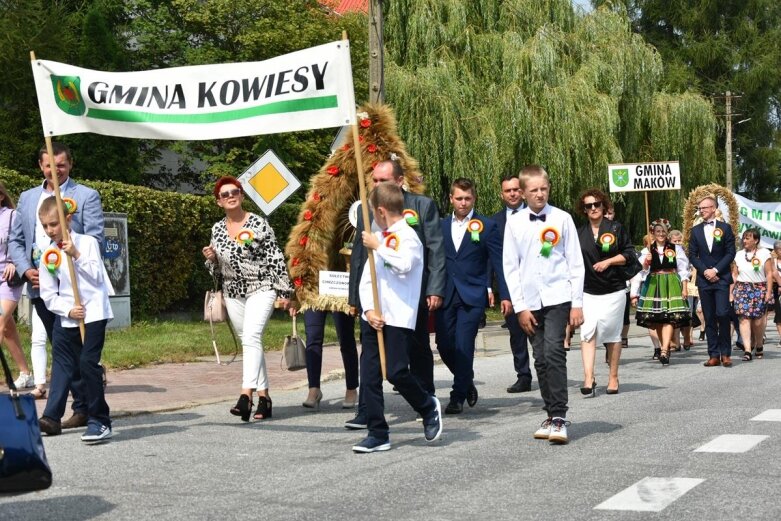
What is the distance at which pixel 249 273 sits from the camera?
9547mm

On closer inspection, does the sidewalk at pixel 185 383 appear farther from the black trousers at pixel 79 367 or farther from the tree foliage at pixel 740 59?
the tree foliage at pixel 740 59

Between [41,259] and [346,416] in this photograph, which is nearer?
[41,259]

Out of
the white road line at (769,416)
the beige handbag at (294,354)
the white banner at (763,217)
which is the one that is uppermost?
the white banner at (763,217)

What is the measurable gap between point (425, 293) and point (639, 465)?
1.78 metres

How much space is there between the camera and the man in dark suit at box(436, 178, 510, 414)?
10242 mm

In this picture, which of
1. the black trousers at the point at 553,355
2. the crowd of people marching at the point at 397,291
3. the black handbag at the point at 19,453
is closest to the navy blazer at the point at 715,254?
the crowd of people marching at the point at 397,291

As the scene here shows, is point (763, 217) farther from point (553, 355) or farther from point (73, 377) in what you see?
point (73, 377)

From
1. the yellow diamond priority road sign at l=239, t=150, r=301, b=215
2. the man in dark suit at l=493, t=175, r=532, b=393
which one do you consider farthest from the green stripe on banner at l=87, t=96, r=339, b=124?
the yellow diamond priority road sign at l=239, t=150, r=301, b=215

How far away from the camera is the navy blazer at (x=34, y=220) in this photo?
9.12m

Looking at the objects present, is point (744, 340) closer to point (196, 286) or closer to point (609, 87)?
point (196, 286)

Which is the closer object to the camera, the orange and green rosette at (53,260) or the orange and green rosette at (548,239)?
the orange and green rosette at (53,260)

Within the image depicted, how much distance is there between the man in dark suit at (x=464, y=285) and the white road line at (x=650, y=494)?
3.46 metres

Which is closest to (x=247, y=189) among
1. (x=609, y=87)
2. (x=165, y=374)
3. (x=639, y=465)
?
(x=165, y=374)

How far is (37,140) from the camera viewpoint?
2991cm
